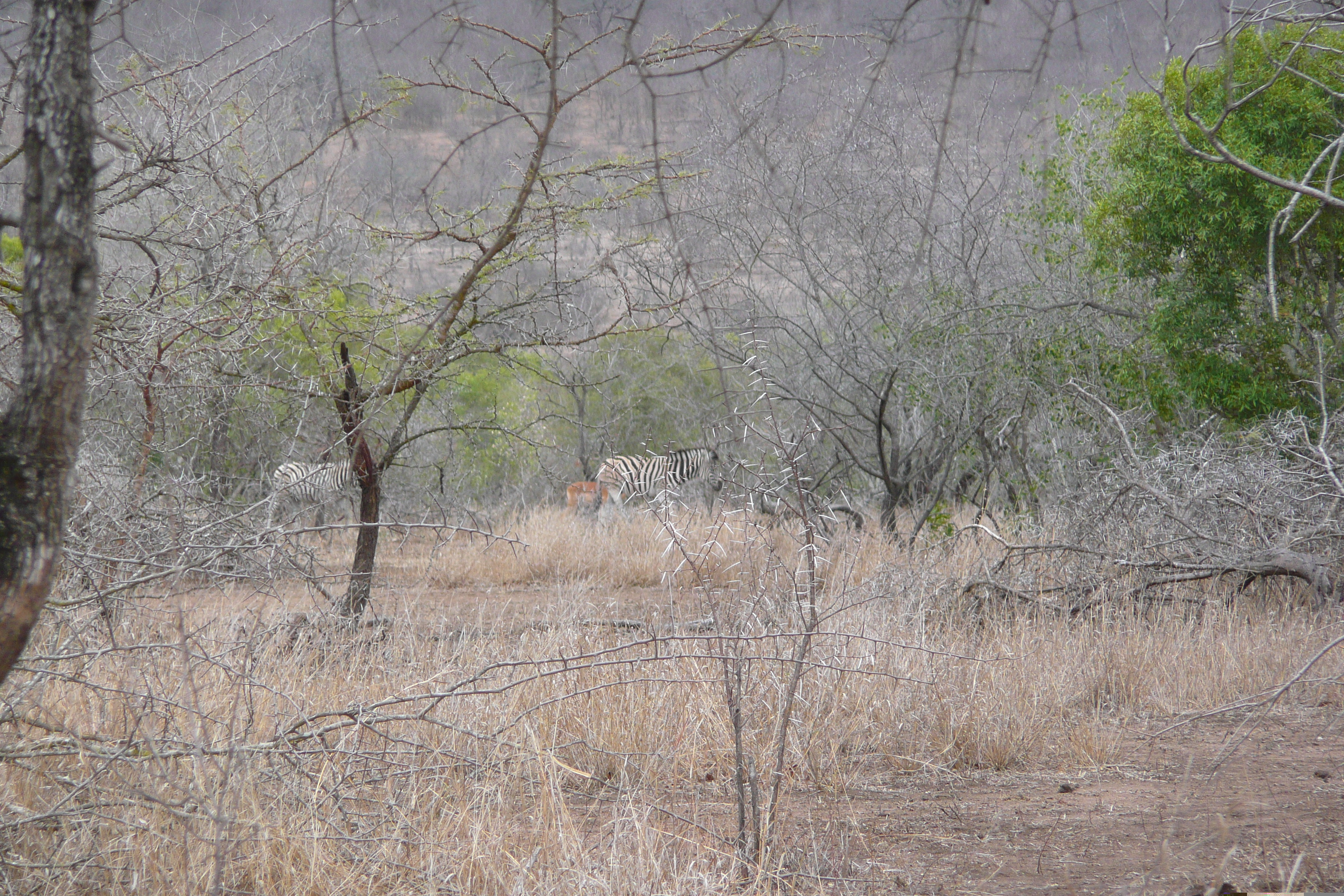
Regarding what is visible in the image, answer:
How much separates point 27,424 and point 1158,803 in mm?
3909

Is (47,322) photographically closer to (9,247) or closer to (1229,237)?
(1229,237)

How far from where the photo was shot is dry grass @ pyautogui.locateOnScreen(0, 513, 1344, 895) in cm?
285

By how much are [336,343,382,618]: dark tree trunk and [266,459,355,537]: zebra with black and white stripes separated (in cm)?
20

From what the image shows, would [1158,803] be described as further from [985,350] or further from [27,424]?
[985,350]

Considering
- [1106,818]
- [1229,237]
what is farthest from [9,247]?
[1229,237]

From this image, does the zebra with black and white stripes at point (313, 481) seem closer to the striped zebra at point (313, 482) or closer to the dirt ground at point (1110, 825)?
the striped zebra at point (313, 482)

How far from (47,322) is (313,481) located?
10204 mm

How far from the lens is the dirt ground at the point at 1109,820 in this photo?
310 cm

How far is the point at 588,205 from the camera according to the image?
6871mm

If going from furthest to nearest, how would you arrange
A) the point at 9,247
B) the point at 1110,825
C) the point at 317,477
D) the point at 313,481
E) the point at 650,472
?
the point at 650,472 < the point at 313,481 < the point at 9,247 < the point at 317,477 < the point at 1110,825

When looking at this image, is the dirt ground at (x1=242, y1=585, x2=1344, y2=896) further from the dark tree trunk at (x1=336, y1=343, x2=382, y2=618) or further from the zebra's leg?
the zebra's leg

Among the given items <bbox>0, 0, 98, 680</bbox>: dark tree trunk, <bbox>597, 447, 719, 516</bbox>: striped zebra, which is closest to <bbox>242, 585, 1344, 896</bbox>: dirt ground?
<bbox>0, 0, 98, 680</bbox>: dark tree trunk

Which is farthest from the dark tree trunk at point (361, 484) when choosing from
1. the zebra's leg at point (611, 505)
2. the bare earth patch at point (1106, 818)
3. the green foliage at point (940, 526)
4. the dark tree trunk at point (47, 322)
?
the zebra's leg at point (611, 505)

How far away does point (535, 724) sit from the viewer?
4.32 metres
